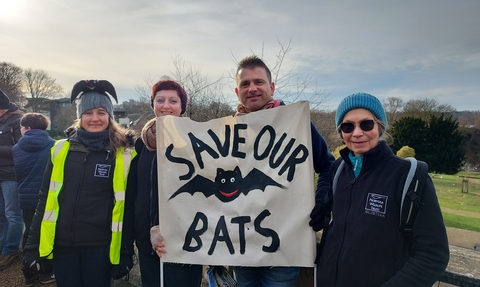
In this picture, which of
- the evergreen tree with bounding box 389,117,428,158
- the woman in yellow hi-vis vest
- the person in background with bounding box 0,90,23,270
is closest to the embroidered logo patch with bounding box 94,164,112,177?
the woman in yellow hi-vis vest

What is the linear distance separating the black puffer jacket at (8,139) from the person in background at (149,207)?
3.33m

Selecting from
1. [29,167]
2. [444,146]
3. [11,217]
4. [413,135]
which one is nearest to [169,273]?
[29,167]

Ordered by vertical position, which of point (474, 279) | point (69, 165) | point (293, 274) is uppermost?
point (69, 165)

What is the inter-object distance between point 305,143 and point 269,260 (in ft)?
2.99

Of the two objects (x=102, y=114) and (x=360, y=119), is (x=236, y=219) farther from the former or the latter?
(x=102, y=114)

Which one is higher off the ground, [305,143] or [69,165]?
[305,143]

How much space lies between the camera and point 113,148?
8.35ft

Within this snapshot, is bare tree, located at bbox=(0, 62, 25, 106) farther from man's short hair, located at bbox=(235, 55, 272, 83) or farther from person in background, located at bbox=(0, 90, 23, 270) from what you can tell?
man's short hair, located at bbox=(235, 55, 272, 83)

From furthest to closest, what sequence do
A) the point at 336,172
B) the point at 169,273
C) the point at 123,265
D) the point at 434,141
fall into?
the point at 434,141, the point at 123,265, the point at 169,273, the point at 336,172

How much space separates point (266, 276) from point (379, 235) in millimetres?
1008

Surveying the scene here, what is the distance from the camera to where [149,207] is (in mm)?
2439

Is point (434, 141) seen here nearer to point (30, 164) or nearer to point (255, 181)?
point (255, 181)

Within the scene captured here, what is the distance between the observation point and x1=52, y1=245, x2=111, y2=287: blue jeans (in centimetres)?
243

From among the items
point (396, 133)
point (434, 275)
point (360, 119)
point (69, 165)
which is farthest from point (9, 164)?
point (396, 133)
